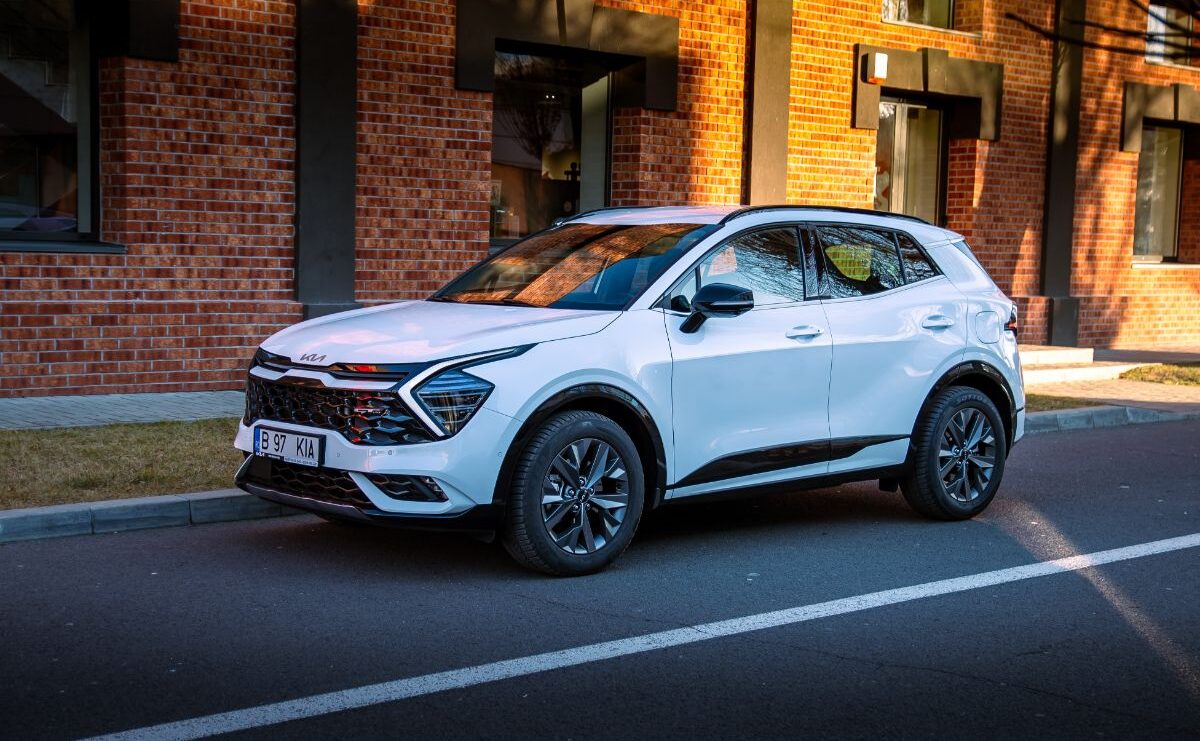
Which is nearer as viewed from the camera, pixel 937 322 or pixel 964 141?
pixel 937 322

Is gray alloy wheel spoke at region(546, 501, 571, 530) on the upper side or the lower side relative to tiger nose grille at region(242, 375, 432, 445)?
lower

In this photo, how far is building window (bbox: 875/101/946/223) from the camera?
1822 cm

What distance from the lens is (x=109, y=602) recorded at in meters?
5.83

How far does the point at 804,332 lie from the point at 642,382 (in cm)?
110

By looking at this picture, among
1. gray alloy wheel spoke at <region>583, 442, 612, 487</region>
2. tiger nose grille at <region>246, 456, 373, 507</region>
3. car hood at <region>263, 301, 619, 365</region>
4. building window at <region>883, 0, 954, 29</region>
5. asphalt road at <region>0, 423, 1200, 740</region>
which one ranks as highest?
building window at <region>883, 0, 954, 29</region>

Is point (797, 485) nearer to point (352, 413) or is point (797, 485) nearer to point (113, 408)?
point (352, 413)

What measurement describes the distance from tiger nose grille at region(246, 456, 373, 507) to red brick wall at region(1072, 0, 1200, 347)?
15.3 metres

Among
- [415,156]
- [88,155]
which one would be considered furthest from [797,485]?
[88,155]

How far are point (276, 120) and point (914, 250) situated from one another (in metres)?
6.56

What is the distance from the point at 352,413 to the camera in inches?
236

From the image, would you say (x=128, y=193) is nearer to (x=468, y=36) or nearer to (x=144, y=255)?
(x=144, y=255)

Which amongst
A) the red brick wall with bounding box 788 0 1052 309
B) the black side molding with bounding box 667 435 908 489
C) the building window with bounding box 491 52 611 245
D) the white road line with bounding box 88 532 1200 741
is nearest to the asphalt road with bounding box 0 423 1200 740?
the white road line with bounding box 88 532 1200 741

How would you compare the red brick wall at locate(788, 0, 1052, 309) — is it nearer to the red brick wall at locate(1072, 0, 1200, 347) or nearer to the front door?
the red brick wall at locate(1072, 0, 1200, 347)

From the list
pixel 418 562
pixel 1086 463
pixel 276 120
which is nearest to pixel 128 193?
pixel 276 120
